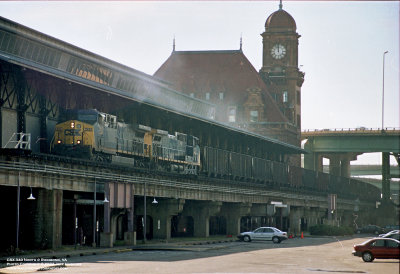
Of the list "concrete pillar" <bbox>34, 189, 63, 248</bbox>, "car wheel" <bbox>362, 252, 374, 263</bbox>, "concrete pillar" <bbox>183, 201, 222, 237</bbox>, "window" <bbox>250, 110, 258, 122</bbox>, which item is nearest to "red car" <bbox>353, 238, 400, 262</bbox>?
"car wheel" <bbox>362, 252, 374, 263</bbox>

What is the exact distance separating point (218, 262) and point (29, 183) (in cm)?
1249

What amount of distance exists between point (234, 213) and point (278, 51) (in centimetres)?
6359

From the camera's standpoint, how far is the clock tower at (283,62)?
142750 mm

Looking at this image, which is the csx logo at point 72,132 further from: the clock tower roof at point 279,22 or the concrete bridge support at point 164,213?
the clock tower roof at point 279,22

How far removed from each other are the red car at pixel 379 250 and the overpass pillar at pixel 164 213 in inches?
961

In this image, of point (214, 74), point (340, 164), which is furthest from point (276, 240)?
point (340, 164)

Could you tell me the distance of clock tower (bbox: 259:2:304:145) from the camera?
468ft

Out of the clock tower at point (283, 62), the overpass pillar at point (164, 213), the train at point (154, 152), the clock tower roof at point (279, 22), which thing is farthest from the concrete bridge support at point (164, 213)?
the clock tower roof at point (279, 22)

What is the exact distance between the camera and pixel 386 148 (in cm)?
13250

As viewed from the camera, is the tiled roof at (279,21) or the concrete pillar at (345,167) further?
the concrete pillar at (345,167)

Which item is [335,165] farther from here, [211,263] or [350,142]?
[211,263]

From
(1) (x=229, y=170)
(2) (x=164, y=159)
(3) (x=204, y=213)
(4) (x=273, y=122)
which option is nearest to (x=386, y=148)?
(4) (x=273, y=122)

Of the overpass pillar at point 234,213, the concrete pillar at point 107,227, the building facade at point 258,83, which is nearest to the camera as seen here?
the concrete pillar at point 107,227

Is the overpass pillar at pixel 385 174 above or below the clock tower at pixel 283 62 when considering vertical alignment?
below
